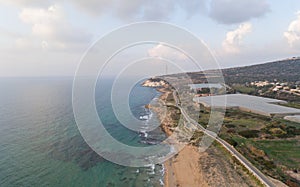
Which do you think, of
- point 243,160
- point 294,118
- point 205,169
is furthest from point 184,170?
point 294,118

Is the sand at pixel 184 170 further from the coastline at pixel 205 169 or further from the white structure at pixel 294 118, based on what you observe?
the white structure at pixel 294 118

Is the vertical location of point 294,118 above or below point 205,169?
above

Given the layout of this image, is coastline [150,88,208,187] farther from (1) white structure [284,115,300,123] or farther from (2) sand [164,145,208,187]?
(1) white structure [284,115,300,123]

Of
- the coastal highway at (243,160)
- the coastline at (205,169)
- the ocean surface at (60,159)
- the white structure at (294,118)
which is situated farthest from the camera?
the white structure at (294,118)

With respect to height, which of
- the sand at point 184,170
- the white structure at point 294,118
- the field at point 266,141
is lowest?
the sand at point 184,170

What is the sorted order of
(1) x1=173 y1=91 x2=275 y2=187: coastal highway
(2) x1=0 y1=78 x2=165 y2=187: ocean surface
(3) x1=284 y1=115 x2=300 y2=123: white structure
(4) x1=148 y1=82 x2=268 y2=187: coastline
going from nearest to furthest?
(1) x1=173 y1=91 x2=275 y2=187: coastal highway → (4) x1=148 y1=82 x2=268 y2=187: coastline → (2) x1=0 y1=78 x2=165 y2=187: ocean surface → (3) x1=284 y1=115 x2=300 y2=123: white structure

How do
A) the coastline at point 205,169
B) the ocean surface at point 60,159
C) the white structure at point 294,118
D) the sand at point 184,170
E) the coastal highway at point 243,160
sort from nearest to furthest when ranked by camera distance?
the coastal highway at point 243,160 → the coastline at point 205,169 → the sand at point 184,170 → the ocean surface at point 60,159 → the white structure at point 294,118

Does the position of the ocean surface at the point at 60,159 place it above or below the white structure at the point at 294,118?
below

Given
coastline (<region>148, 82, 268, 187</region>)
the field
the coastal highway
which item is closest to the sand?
coastline (<region>148, 82, 268, 187</region>)

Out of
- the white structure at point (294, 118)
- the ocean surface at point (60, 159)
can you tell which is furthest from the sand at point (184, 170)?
the white structure at point (294, 118)

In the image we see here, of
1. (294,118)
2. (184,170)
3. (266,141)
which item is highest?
(294,118)

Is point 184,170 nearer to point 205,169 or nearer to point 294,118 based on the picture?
point 205,169
